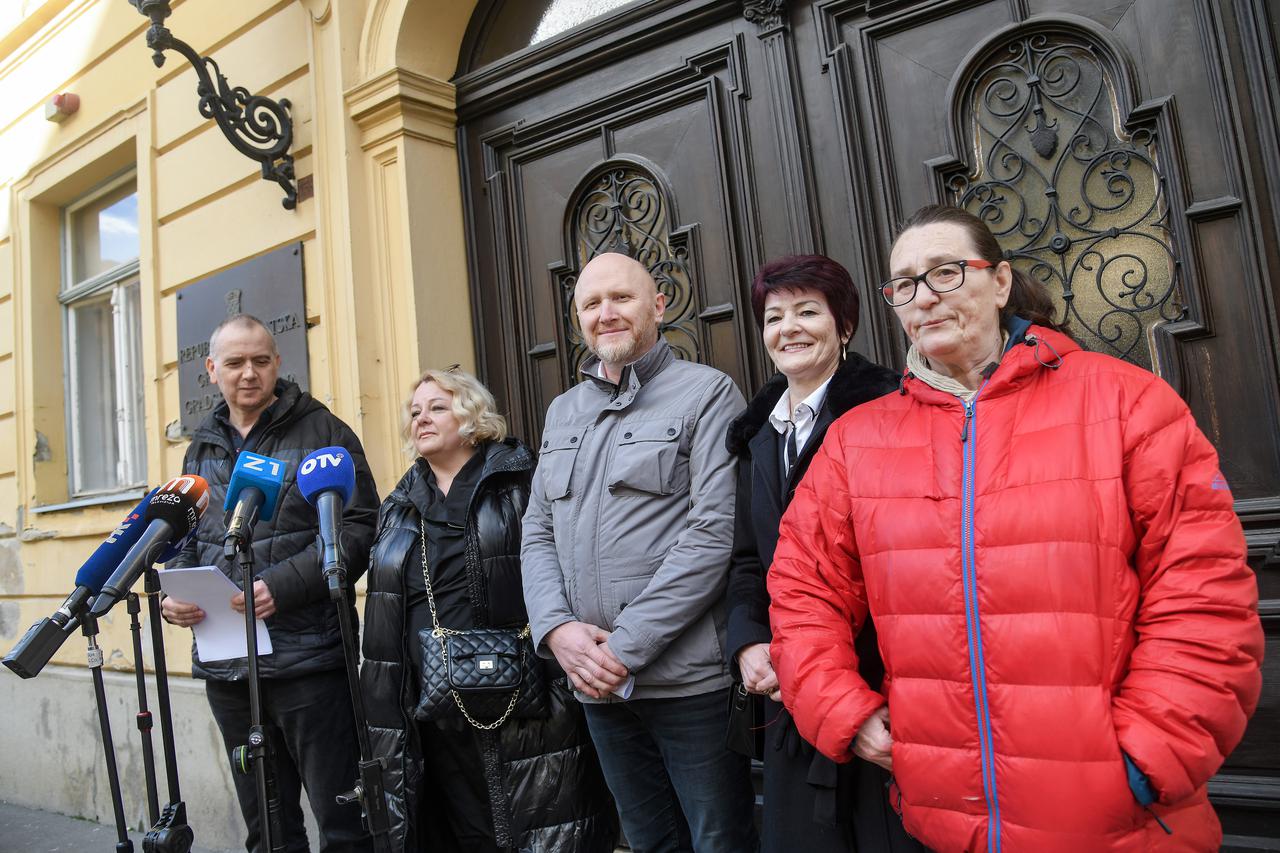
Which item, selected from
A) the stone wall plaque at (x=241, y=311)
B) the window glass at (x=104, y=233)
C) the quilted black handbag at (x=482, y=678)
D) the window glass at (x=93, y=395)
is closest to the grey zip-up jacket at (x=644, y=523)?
the quilted black handbag at (x=482, y=678)

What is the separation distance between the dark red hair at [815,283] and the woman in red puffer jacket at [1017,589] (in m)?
0.32

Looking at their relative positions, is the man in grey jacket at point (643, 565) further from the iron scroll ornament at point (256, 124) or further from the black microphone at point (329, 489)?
the iron scroll ornament at point (256, 124)

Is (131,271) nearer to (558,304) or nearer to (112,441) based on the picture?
(112,441)

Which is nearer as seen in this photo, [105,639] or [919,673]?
[919,673]

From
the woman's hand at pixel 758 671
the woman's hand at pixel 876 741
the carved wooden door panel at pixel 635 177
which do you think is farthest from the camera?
the carved wooden door panel at pixel 635 177

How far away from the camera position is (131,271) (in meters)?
5.75

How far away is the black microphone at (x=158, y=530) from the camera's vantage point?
2.10 metres

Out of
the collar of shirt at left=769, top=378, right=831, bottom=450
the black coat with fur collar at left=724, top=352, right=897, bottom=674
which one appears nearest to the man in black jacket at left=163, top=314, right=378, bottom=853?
the black coat with fur collar at left=724, top=352, right=897, bottom=674

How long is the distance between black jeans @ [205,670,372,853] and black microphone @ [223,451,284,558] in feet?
3.24

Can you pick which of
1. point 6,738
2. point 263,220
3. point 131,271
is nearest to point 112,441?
point 131,271

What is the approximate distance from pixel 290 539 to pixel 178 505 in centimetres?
79

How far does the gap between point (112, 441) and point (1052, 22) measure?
5821 mm

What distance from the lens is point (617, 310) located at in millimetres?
2520

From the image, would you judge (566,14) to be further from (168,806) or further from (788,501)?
(168,806)
